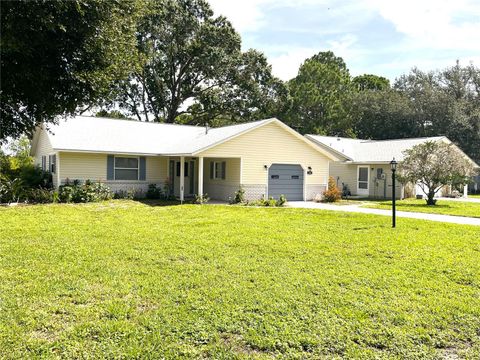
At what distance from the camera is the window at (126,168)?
64.0 feet

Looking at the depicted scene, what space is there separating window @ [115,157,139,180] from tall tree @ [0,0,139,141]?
12.3 metres

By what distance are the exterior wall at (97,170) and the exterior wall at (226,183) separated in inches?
108

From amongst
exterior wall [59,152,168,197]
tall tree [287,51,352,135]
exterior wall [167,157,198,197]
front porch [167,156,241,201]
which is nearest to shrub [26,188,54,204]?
exterior wall [59,152,168,197]

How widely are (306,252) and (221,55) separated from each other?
2823 cm

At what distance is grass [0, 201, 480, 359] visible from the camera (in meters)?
3.91

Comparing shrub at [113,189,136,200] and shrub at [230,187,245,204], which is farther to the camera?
shrub at [113,189,136,200]

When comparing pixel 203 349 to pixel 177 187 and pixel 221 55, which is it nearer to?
pixel 177 187

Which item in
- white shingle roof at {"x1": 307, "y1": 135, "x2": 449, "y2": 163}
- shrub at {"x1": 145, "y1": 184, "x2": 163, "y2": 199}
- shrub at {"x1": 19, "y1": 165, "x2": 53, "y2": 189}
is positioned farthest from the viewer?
white shingle roof at {"x1": 307, "y1": 135, "x2": 449, "y2": 163}

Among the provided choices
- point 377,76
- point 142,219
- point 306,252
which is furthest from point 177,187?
point 377,76

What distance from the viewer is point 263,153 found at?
1981 centimetres

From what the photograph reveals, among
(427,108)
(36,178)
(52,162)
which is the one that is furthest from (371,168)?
(36,178)

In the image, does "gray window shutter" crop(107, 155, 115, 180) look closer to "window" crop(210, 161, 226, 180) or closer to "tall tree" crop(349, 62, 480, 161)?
"window" crop(210, 161, 226, 180)

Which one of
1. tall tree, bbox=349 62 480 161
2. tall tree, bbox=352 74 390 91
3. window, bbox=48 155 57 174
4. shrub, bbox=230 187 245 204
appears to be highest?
tall tree, bbox=352 74 390 91

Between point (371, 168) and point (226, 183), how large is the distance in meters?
10.8
